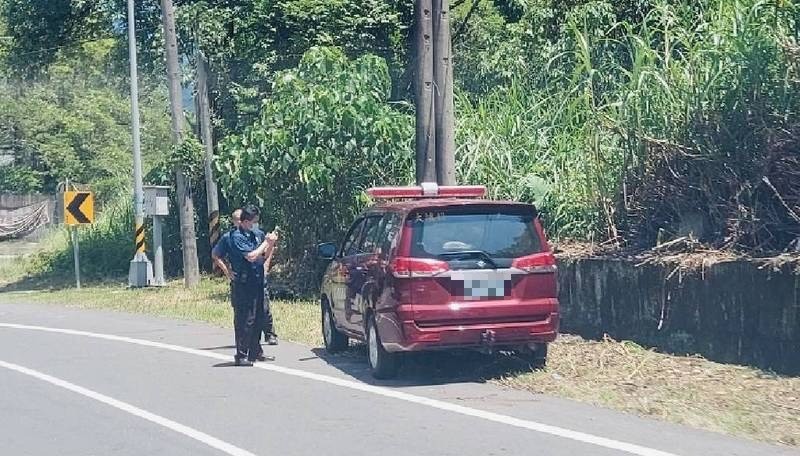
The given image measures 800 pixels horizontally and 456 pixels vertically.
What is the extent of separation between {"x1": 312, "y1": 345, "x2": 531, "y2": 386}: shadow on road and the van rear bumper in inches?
22.8

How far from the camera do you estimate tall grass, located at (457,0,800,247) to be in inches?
479

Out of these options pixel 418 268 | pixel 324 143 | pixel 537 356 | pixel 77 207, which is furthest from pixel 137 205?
pixel 418 268

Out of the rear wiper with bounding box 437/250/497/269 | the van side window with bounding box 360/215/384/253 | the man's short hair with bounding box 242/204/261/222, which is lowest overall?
the rear wiper with bounding box 437/250/497/269

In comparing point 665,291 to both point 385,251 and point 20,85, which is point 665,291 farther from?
point 20,85

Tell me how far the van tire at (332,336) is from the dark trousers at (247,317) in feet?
3.16

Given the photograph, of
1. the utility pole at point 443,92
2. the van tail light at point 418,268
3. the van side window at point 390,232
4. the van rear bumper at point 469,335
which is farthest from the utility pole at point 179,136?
the van tail light at point 418,268

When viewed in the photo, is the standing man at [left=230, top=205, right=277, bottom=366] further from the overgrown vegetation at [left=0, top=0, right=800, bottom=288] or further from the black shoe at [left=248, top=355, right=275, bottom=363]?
the overgrown vegetation at [left=0, top=0, right=800, bottom=288]

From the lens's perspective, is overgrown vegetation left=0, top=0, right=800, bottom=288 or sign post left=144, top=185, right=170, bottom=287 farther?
sign post left=144, top=185, right=170, bottom=287

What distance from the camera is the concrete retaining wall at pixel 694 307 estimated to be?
10609 mm

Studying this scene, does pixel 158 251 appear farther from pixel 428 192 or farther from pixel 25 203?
pixel 25 203

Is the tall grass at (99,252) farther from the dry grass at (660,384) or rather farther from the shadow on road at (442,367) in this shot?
the shadow on road at (442,367)

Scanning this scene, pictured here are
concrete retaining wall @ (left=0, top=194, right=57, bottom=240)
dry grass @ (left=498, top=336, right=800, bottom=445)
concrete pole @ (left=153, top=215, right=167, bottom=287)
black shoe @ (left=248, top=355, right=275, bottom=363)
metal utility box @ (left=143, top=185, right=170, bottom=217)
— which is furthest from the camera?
concrete retaining wall @ (left=0, top=194, right=57, bottom=240)

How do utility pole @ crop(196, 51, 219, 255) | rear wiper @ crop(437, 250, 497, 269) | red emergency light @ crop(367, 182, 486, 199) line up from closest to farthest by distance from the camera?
rear wiper @ crop(437, 250, 497, 269), red emergency light @ crop(367, 182, 486, 199), utility pole @ crop(196, 51, 219, 255)

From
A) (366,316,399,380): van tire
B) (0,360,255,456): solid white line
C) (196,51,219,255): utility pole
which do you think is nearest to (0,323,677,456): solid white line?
(366,316,399,380): van tire
